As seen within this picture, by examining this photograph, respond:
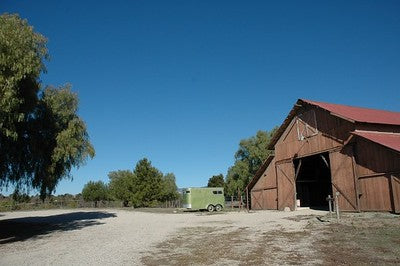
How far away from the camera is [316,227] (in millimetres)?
17859

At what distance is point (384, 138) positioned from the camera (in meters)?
25.4

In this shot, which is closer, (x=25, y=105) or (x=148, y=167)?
(x=25, y=105)

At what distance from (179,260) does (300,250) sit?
3940 mm

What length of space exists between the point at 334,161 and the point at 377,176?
13.9 feet

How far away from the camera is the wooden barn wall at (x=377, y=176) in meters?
22.3

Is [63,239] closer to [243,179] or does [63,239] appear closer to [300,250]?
[300,250]

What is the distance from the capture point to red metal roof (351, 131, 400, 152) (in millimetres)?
23047

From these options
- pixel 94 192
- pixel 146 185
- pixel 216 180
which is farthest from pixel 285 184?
pixel 216 180

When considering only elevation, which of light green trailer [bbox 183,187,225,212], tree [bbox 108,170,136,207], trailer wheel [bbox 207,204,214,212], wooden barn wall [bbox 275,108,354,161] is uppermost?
wooden barn wall [bbox 275,108,354,161]

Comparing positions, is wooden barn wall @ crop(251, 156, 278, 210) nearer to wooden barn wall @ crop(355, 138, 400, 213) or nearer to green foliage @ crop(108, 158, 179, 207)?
wooden barn wall @ crop(355, 138, 400, 213)

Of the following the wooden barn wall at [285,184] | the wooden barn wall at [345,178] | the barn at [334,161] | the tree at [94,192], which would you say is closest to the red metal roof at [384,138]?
the barn at [334,161]

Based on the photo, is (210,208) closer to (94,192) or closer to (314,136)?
(314,136)

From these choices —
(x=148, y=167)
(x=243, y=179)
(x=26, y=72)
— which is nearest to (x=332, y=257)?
(x=26, y=72)

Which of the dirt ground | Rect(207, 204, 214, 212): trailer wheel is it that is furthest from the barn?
the dirt ground
